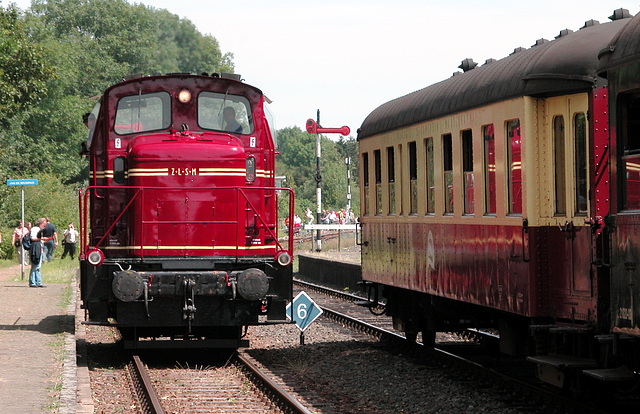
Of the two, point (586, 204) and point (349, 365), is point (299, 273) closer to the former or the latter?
point (349, 365)

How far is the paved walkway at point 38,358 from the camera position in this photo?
1084 centimetres

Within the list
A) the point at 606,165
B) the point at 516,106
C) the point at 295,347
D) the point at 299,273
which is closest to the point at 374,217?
the point at 295,347

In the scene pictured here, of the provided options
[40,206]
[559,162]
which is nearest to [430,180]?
[559,162]

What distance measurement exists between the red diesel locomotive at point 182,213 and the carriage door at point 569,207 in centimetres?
432

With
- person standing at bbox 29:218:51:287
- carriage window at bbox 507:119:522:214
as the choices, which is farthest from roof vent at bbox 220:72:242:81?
person standing at bbox 29:218:51:287

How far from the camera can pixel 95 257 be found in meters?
14.1

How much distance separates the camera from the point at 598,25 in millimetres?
10891

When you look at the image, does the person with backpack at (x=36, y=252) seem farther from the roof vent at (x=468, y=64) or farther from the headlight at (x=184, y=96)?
the roof vent at (x=468, y=64)

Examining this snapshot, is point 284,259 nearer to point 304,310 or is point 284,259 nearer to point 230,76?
point 304,310

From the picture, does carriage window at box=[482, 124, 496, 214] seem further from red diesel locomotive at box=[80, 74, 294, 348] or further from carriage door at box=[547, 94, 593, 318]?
red diesel locomotive at box=[80, 74, 294, 348]

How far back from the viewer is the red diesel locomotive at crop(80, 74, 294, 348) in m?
14.0

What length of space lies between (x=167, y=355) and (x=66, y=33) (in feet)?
253

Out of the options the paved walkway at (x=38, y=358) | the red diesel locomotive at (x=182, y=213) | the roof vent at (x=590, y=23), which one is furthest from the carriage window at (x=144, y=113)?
the roof vent at (x=590, y=23)

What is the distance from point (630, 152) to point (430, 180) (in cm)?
594
